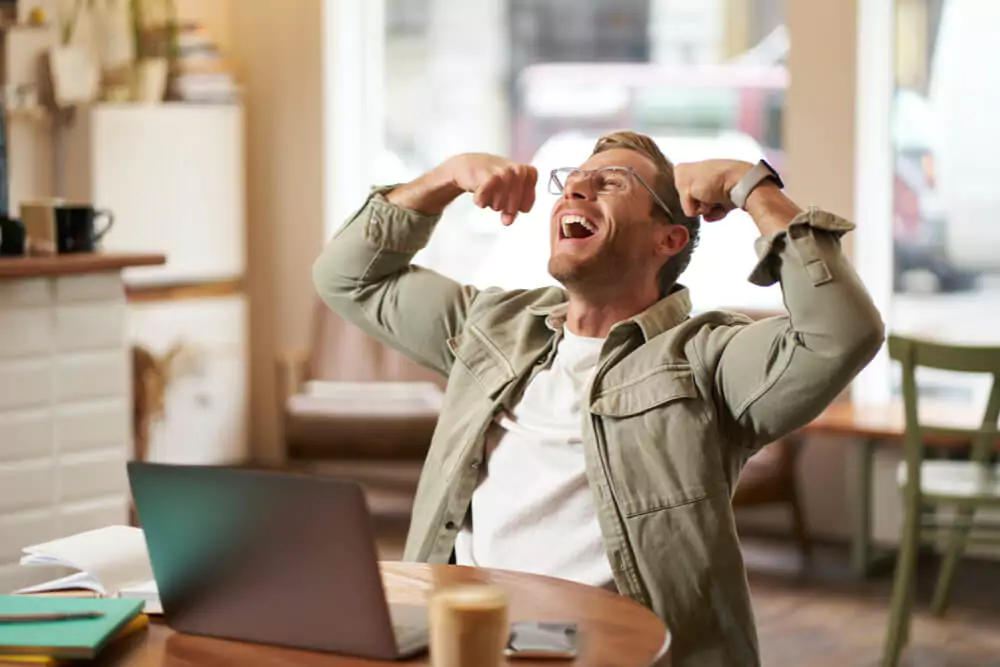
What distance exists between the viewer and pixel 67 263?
156 inches

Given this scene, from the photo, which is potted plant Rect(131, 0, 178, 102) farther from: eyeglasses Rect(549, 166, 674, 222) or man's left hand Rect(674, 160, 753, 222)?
man's left hand Rect(674, 160, 753, 222)

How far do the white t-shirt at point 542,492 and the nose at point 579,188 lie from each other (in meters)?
0.21

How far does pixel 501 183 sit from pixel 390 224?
26 cm

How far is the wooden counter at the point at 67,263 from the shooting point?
3.83 m

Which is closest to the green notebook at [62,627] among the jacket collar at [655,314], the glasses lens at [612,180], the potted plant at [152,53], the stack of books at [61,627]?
the stack of books at [61,627]

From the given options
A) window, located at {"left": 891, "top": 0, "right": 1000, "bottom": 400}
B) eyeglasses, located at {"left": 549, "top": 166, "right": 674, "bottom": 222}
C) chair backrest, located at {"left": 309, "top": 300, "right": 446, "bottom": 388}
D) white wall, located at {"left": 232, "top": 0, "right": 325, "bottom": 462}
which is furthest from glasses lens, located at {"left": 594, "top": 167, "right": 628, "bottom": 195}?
white wall, located at {"left": 232, "top": 0, "right": 325, "bottom": 462}

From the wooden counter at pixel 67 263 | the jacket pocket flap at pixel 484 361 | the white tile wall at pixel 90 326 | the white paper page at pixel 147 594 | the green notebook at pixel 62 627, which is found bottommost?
the white tile wall at pixel 90 326

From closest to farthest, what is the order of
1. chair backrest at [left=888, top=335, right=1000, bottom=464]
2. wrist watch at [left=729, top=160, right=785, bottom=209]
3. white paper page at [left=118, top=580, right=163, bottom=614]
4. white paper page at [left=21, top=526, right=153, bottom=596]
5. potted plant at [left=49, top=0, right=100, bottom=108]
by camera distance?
1. white paper page at [left=118, top=580, right=163, bottom=614]
2. white paper page at [left=21, top=526, right=153, bottom=596]
3. wrist watch at [left=729, top=160, right=785, bottom=209]
4. chair backrest at [left=888, top=335, right=1000, bottom=464]
5. potted plant at [left=49, top=0, right=100, bottom=108]

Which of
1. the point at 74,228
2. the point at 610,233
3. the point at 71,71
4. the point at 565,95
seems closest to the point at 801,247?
the point at 610,233

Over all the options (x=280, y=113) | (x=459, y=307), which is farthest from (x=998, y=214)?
(x=459, y=307)

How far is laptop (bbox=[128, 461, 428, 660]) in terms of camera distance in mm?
1414

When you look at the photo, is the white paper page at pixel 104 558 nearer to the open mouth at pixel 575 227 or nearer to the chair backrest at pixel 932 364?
the open mouth at pixel 575 227

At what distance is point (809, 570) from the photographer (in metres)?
4.90

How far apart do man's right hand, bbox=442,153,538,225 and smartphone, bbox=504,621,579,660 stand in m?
0.75
